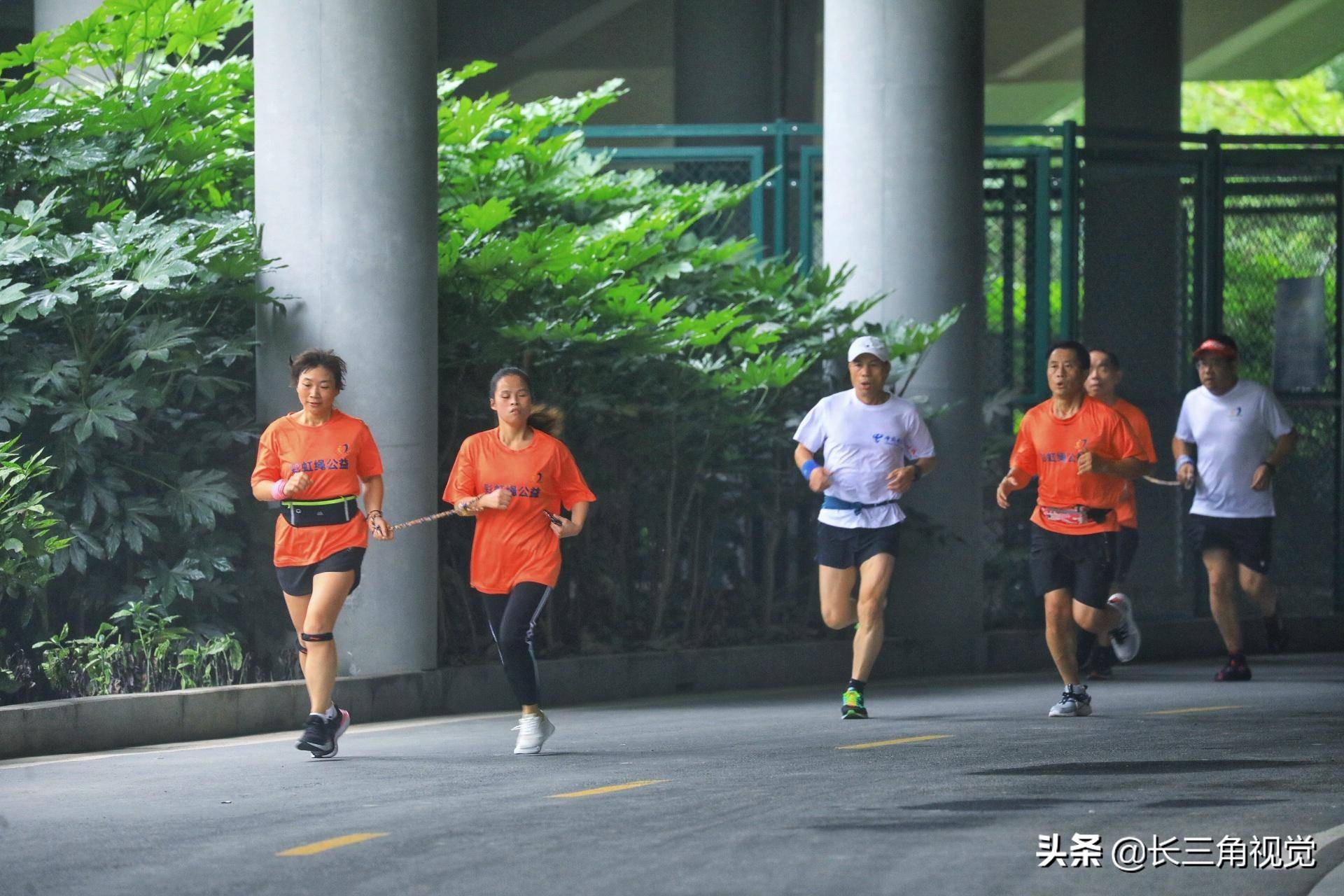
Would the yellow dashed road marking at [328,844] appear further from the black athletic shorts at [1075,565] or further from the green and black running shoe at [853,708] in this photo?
the black athletic shorts at [1075,565]

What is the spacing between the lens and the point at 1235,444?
1398cm

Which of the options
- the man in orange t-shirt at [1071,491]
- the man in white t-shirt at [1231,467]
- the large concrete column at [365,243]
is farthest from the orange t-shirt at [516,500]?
the man in white t-shirt at [1231,467]

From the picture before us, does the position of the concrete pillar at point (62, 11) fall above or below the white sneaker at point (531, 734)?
above

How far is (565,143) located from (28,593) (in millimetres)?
4572

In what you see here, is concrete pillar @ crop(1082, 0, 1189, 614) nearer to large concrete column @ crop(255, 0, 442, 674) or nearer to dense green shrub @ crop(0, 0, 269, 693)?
large concrete column @ crop(255, 0, 442, 674)

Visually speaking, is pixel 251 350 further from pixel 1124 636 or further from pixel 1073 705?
pixel 1124 636

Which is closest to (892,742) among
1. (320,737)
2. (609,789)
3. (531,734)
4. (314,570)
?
(531,734)

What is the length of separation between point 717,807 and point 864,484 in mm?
3778

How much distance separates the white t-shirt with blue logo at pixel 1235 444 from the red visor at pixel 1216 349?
23 centimetres

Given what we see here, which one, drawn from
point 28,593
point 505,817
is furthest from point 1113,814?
point 28,593

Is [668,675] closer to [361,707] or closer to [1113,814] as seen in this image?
[361,707]

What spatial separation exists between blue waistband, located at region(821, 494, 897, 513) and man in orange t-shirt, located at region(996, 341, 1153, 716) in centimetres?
66

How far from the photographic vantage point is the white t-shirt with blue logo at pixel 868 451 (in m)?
11.6

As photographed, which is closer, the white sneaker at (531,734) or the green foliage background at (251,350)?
the white sneaker at (531,734)
